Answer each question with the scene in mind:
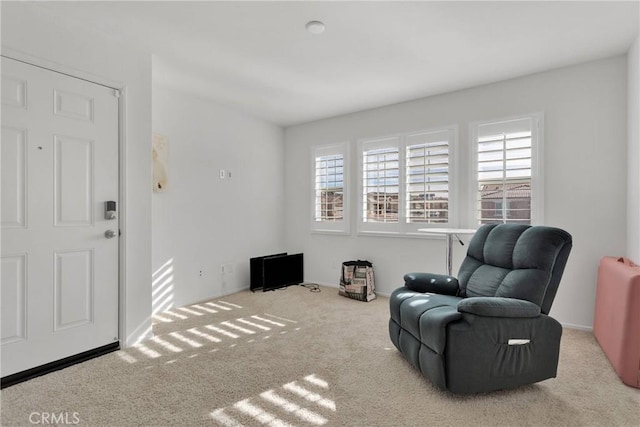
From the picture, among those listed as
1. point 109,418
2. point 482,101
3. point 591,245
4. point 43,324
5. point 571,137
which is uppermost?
point 482,101

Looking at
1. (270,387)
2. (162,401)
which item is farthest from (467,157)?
(162,401)

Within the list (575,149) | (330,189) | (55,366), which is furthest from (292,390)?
(575,149)

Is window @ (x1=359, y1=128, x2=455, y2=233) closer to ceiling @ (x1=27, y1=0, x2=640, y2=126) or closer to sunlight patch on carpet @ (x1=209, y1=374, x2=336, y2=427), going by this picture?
ceiling @ (x1=27, y1=0, x2=640, y2=126)

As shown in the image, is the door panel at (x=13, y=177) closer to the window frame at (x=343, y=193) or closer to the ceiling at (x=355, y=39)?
the ceiling at (x=355, y=39)

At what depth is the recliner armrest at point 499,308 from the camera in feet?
6.31

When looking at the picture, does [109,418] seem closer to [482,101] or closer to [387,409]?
[387,409]

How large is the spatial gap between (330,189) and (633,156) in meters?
3.24

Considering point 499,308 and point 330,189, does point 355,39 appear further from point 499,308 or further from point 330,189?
point 330,189

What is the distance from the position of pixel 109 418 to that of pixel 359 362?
1570 mm

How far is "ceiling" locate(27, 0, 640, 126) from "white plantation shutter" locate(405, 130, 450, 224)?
596 millimetres

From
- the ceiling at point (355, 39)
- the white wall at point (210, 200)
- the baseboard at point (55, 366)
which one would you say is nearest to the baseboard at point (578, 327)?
the ceiling at point (355, 39)

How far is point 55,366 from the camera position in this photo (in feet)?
7.50

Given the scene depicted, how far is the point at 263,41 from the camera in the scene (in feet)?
8.68

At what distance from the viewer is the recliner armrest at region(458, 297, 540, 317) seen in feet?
6.31
